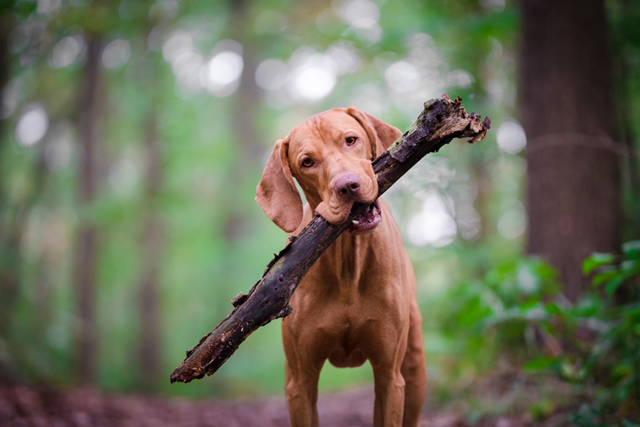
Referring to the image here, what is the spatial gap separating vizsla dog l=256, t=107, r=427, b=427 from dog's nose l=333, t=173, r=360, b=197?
0.30 m

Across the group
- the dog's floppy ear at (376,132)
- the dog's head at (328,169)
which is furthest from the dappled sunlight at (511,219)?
the dog's head at (328,169)

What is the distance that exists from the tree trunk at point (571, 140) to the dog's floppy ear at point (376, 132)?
337cm

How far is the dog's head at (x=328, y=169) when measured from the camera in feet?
7.32

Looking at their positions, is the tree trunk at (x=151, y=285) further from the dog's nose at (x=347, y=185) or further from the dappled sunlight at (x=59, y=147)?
the dog's nose at (x=347, y=185)

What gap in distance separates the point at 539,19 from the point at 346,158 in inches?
184

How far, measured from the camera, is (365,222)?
2436 mm

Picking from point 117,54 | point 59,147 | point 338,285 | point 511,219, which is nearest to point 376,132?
point 338,285

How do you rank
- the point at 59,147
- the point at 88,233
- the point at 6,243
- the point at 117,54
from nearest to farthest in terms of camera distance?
the point at 88,233
the point at 6,243
the point at 117,54
the point at 59,147

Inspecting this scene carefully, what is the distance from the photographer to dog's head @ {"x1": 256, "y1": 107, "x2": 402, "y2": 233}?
2.23 m

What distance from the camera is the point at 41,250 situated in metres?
17.0

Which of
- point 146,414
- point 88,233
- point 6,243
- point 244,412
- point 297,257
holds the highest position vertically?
point 6,243

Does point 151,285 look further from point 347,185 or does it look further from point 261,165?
point 347,185

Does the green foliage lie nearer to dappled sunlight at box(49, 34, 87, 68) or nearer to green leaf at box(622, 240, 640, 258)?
green leaf at box(622, 240, 640, 258)

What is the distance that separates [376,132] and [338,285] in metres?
1.03
